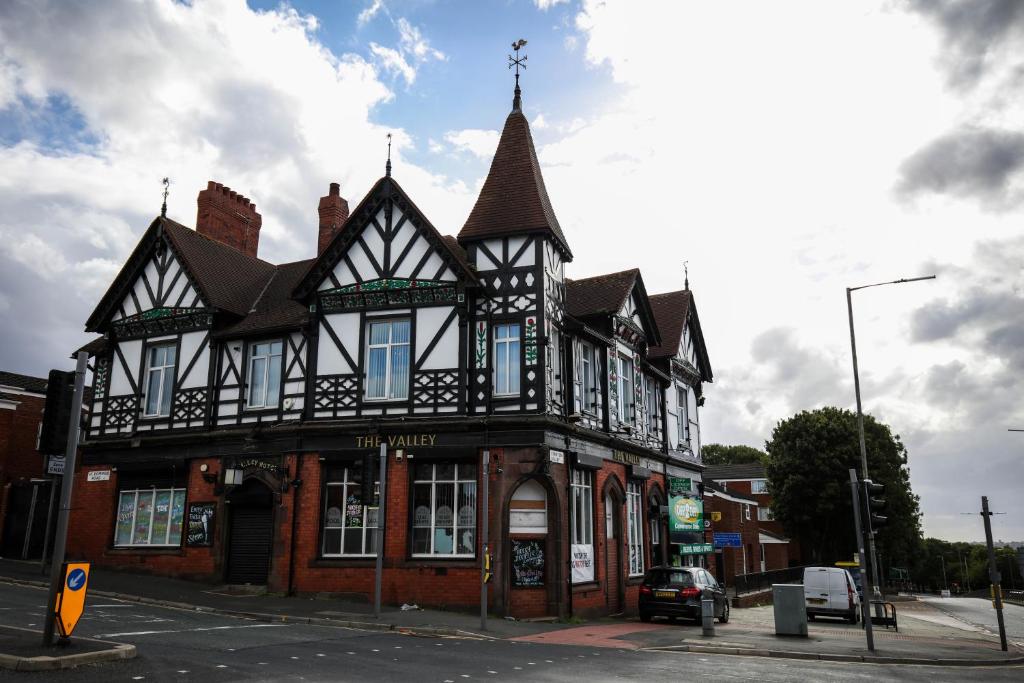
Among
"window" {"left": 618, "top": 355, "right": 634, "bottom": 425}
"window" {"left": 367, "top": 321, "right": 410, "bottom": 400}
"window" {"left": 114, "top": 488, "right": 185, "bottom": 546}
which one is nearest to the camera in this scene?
"window" {"left": 367, "top": 321, "right": 410, "bottom": 400}

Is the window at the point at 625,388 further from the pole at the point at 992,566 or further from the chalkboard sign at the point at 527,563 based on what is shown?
the pole at the point at 992,566

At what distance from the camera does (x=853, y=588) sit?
26172mm

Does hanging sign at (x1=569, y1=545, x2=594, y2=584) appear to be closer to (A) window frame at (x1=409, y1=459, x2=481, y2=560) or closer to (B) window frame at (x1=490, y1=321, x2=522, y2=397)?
(A) window frame at (x1=409, y1=459, x2=481, y2=560)

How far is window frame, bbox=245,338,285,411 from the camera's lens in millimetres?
24516

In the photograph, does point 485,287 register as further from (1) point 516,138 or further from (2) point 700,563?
(2) point 700,563

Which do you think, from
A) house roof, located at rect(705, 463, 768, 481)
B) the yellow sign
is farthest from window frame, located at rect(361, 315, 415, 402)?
house roof, located at rect(705, 463, 768, 481)

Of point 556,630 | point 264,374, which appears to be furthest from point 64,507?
point 264,374

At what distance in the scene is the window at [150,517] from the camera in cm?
2511

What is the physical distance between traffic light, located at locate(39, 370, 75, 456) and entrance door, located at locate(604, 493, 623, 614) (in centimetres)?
1657

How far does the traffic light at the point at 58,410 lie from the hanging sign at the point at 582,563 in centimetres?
1363

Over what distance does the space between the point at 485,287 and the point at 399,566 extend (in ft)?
26.1

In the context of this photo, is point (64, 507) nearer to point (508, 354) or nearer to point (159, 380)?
point (508, 354)

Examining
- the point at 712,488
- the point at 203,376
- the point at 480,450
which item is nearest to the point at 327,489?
the point at 480,450

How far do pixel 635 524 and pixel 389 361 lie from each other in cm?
1102
